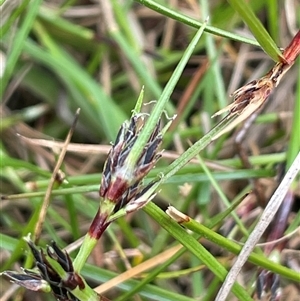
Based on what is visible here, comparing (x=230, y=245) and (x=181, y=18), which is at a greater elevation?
(x=181, y=18)

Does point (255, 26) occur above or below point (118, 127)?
above

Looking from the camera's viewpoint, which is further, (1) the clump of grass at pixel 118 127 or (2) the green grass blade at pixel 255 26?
(1) the clump of grass at pixel 118 127

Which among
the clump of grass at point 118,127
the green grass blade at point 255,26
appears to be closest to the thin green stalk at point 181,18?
the green grass blade at point 255,26

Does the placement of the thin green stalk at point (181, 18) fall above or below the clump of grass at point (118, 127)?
above

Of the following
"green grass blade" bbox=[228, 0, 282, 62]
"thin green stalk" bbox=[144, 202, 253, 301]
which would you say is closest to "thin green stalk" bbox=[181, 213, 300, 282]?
"thin green stalk" bbox=[144, 202, 253, 301]

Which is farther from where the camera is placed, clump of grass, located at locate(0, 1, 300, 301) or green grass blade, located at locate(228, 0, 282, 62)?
clump of grass, located at locate(0, 1, 300, 301)

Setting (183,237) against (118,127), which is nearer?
(183,237)

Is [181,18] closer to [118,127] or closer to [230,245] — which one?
[230,245]

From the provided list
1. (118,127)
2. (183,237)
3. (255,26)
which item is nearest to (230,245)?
(183,237)

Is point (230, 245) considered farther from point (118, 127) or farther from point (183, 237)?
point (118, 127)

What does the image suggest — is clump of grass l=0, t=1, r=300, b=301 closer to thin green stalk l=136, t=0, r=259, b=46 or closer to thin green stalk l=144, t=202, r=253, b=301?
thin green stalk l=144, t=202, r=253, b=301

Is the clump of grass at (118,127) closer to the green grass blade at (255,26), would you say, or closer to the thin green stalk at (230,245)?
the thin green stalk at (230,245)
